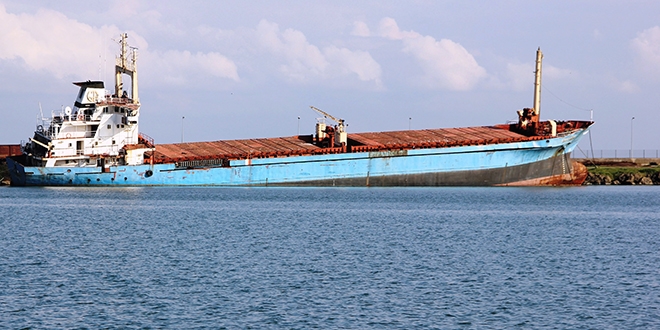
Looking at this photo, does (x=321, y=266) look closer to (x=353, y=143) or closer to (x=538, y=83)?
(x=353, y=143)

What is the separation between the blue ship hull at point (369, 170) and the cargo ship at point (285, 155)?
0.08 m

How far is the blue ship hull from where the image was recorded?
60.6 meters

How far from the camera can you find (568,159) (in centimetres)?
7381

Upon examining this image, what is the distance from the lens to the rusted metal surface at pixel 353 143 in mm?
65938

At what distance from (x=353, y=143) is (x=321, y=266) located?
141 ft

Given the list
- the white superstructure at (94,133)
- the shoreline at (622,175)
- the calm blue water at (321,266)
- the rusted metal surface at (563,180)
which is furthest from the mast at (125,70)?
the shoreline at (622,175)

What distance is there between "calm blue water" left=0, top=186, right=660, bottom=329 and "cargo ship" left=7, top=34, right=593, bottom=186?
982cm

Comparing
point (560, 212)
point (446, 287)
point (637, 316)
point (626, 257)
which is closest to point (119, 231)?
point (446, 287)

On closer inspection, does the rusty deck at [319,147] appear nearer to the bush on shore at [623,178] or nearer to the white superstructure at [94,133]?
the white superstructure at [94,133]

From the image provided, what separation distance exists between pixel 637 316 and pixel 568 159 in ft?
177

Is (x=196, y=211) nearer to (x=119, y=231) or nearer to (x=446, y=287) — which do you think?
(x=119, y=231)

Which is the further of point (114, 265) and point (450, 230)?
point (450, 230)

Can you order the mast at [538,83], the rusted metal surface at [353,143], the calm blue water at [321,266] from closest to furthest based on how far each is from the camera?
the calm blue water at [321,266], the rusted metal surface at [353,143], the mast at [538,83]

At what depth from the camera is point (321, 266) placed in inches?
1125
